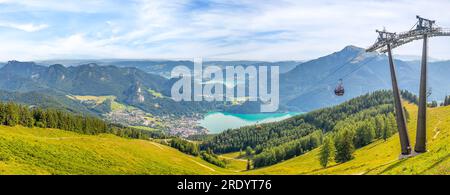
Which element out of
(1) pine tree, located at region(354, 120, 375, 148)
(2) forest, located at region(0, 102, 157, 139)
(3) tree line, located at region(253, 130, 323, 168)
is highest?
(2) forest, located at region(0, 102, 157, 139)

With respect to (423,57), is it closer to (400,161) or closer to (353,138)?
(400,161)

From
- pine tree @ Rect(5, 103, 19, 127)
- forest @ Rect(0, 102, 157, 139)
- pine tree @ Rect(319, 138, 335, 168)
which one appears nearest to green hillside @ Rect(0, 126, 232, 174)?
pine tree @ Rect(319, 138, 335, 168)

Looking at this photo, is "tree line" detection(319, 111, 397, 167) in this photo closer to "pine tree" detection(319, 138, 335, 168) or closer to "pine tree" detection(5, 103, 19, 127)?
"pine tree" detection(319, 138, 335, 168)

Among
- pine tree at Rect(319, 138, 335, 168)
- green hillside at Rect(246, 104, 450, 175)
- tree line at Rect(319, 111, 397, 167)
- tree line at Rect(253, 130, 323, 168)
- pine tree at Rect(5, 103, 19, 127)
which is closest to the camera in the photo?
green hillside at Rect(246, 104, 450, 175)

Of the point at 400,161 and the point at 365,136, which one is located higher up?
the point at 400,161

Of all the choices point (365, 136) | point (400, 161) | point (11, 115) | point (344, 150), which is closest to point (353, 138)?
point (365, 136)

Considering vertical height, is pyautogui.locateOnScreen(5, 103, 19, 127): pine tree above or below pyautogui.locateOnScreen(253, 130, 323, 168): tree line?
above

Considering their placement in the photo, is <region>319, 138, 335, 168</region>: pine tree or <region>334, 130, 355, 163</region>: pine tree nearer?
<region>319, 138, 335, 168</region>: pine tree

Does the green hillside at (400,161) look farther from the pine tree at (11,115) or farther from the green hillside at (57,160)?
the pine tree at (11,115)
